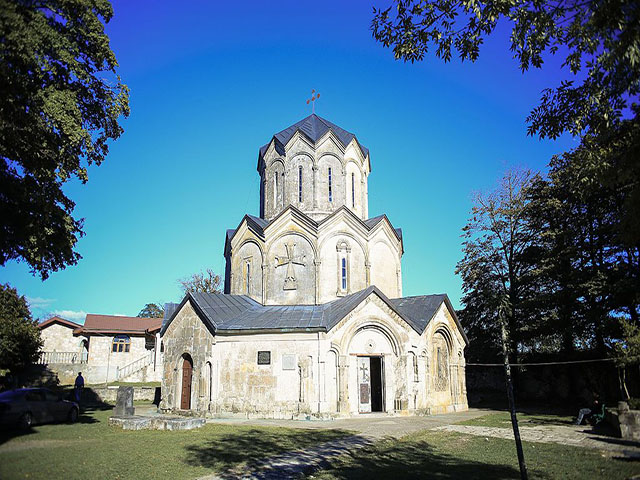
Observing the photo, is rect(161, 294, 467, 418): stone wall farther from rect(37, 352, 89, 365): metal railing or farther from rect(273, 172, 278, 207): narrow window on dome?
rect(37, 352, 89, 365): metal railing

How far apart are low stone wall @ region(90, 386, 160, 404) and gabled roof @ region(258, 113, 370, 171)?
635 inches

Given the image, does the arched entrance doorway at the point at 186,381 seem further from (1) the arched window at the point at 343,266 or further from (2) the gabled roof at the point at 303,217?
(1) the arched window at the point at 343,266

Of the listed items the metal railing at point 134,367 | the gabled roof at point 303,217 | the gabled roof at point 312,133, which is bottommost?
the metal railing at point 134,367

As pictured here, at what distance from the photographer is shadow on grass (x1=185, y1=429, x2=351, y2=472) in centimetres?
993

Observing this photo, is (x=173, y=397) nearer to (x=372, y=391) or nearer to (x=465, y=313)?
(x=372, y=391)

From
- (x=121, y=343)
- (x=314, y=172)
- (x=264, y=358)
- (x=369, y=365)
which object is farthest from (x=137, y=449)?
(x=121, y=343)

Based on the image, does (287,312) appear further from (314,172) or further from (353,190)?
(353,190)

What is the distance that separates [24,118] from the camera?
413 inches

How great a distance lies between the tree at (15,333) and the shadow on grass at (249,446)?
15.3m

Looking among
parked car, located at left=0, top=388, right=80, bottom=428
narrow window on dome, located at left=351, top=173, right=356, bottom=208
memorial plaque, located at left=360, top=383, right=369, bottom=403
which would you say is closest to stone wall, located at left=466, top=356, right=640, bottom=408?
memorial plaque, located at left=360, top=383, right=369, bottom=403

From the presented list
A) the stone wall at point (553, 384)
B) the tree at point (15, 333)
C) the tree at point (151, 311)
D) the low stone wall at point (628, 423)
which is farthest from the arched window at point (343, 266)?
the tree at point (151, 311)

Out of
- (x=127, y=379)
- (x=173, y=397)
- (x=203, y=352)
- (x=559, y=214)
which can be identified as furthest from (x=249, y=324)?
(x=127, y=379)

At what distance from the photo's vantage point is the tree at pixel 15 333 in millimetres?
24017

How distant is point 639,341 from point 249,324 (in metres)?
15.2
